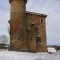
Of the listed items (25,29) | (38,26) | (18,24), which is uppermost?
(38,26)

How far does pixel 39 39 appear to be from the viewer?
4356cm

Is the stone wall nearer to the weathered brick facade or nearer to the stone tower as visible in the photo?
the weathered brick facade

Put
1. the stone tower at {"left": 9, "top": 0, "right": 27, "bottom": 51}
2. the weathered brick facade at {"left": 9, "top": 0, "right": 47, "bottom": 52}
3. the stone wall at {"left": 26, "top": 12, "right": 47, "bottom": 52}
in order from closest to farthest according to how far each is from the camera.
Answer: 1. the stone tower at {"left": 9, "top": 0, "right": 27, "bottom": 51}
2. the weathered brick facade at {"left": 9, "top": 0, "right": 47, "bottom": 52}
3. the stone wall at {"left": 26, "top": 12, "right": 47, "bottom": 52}

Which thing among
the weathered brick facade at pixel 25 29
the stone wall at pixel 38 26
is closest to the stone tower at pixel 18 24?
the weathered brick facade at pixel 25 29

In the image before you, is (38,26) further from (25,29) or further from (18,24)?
(18,24)

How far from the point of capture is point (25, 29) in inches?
1495

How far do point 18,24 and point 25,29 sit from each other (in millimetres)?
1892

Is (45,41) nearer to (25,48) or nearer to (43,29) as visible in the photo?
(43,29)

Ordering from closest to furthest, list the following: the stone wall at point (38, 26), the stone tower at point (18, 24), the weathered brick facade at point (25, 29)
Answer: the stone tower at point (18, 24), the weathered brick facade at point (25, 29), the stone wall at point (38, 26)

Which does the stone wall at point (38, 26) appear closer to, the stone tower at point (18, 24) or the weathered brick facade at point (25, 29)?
the weathered brick facade at point (25, 29)

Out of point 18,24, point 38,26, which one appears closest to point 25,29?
point 18,24

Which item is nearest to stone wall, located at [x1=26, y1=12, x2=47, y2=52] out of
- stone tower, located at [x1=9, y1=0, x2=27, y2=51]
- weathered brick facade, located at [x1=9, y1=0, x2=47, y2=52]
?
weathered brick facade, located at [x1=9, y1=0, x2=47, y2=52]

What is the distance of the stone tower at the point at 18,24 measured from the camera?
36.5 m

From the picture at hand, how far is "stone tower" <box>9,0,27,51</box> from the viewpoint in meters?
36.5
